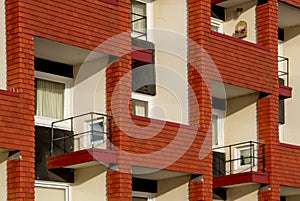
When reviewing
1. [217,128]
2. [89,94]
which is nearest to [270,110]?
[217,128]

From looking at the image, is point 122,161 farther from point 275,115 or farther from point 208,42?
point 275,115

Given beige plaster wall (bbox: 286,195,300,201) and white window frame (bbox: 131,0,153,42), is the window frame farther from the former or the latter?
beige plaster wall (bbox: 286,195,300,201)

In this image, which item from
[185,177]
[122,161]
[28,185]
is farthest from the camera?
[185,177]

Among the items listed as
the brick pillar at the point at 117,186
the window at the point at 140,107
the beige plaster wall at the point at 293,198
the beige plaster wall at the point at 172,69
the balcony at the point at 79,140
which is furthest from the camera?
the beige plaster wall at the point at 293,198

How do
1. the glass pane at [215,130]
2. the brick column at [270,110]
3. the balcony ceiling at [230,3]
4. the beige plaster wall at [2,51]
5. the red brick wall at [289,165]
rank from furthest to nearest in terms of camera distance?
the balcony ceiling at [230,3], the glass pane at [215,130], the red brick wall at [289,165], the brick column at [270,110], the beige plaster wall at [2,51]

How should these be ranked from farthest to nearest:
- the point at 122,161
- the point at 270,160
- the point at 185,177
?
the point at 270,160 < the point at 185,177 < the point at 122,161

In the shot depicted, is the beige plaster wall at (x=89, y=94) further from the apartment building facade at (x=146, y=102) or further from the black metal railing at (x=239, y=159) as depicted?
the black metal railing at (x=239, y=159)

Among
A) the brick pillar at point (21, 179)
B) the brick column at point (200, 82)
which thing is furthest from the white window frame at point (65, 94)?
the brick column at point (200, 82)

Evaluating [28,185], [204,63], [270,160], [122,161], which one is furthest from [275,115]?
[28,185]

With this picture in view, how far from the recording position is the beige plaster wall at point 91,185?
2145cm

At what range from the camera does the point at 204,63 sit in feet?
80.0

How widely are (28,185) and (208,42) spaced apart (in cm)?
771

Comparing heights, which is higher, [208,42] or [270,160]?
[208,42]

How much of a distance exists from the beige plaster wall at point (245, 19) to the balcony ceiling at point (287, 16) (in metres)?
1.07
